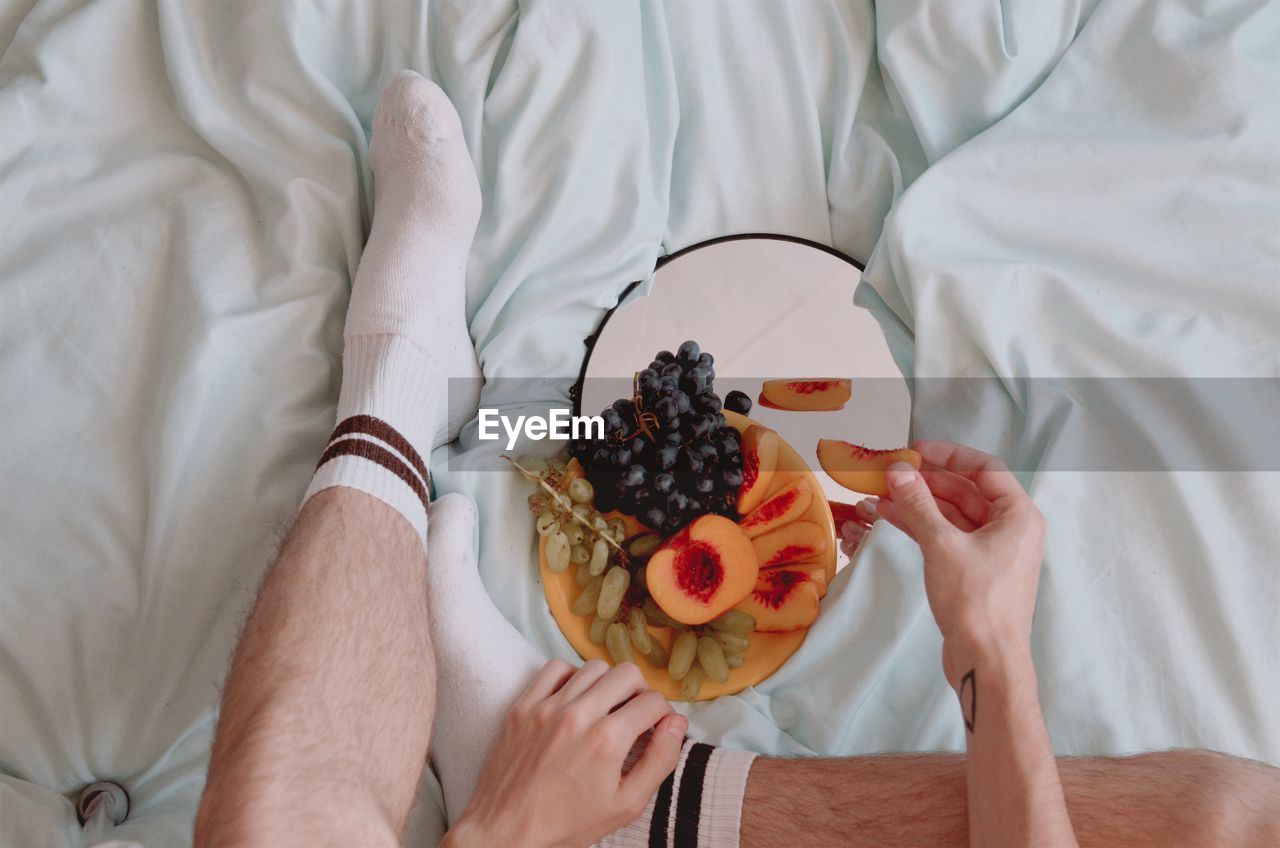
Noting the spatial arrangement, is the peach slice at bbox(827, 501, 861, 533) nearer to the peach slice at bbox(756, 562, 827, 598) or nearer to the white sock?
the peach slice at bbox(756, 562, 827, 598)

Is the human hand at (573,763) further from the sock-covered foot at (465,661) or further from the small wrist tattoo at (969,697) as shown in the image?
the small wrist tattoo at (969,697)

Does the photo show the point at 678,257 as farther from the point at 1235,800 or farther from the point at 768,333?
the point at 1235,800

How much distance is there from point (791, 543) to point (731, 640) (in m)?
0.11

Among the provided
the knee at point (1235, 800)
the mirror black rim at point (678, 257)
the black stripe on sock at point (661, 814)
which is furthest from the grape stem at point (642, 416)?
the knee at point (1235, 800)

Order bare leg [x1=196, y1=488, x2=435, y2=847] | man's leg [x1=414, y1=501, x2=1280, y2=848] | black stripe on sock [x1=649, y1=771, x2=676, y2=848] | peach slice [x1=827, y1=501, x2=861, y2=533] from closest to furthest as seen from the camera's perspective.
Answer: bare leg [x1=196, y1=488, x2=435, y2=847], man's leg [x1=414, y1=501, x2=1280, y2=848], black stripe on sock [x1=649, y1=771, x2=676, y2=848], peach slice [x1=827, y1=501, x2=861, y2=533]

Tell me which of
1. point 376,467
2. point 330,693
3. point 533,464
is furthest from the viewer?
point 533,464

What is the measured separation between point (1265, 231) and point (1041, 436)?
0.30 meters

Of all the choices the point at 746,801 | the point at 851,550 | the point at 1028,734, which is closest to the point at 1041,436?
the point at 851,550

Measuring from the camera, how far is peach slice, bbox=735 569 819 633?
2.98ft

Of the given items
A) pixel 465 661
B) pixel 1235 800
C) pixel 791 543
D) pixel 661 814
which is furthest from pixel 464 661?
pixel 1235 800

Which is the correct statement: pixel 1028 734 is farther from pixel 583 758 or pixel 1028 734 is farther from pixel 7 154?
pixel 7 154

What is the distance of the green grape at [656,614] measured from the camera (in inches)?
35.8

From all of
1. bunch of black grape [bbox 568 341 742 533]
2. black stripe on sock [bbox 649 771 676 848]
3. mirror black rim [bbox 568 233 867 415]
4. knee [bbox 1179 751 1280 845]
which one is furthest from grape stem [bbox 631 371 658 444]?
knee [bbox 1179 751 1280 845]

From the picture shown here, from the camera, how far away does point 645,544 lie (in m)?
0.90
